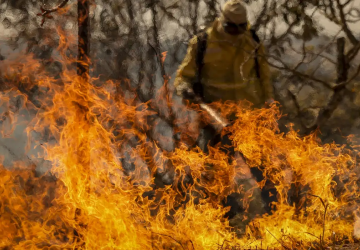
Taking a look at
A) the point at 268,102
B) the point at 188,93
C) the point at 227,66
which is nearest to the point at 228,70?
the point at 227,66

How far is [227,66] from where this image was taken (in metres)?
5.20

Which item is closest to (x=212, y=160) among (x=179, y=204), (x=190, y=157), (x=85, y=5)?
(x=190, y=157)

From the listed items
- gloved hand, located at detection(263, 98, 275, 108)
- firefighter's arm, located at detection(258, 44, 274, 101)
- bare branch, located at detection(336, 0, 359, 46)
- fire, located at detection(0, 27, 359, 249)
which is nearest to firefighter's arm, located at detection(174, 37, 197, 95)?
fire, located at detection(0, 27, 359, 249)

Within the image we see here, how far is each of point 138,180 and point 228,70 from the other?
2410mm

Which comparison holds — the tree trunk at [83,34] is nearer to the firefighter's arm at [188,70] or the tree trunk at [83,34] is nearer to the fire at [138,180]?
the fire at [138,180]

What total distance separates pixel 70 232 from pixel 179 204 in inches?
69.9

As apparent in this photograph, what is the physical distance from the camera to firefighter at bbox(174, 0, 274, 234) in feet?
16.3

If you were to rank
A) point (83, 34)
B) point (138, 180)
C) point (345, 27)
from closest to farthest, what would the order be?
1. point (83, 34)
2. point (345, 27)
3. point (138, 180)

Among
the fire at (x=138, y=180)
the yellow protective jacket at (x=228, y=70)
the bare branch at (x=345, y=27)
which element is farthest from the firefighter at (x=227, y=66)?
the bare branch at (x=345, y=27)

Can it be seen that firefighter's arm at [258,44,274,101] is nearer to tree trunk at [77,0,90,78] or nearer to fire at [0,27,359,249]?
fire at [0,27,359,249]

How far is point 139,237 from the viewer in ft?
15.2

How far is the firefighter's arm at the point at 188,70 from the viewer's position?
4.97 meters

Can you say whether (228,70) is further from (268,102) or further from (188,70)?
(268,102)

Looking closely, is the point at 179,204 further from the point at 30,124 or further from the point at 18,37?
the point at 18,37
